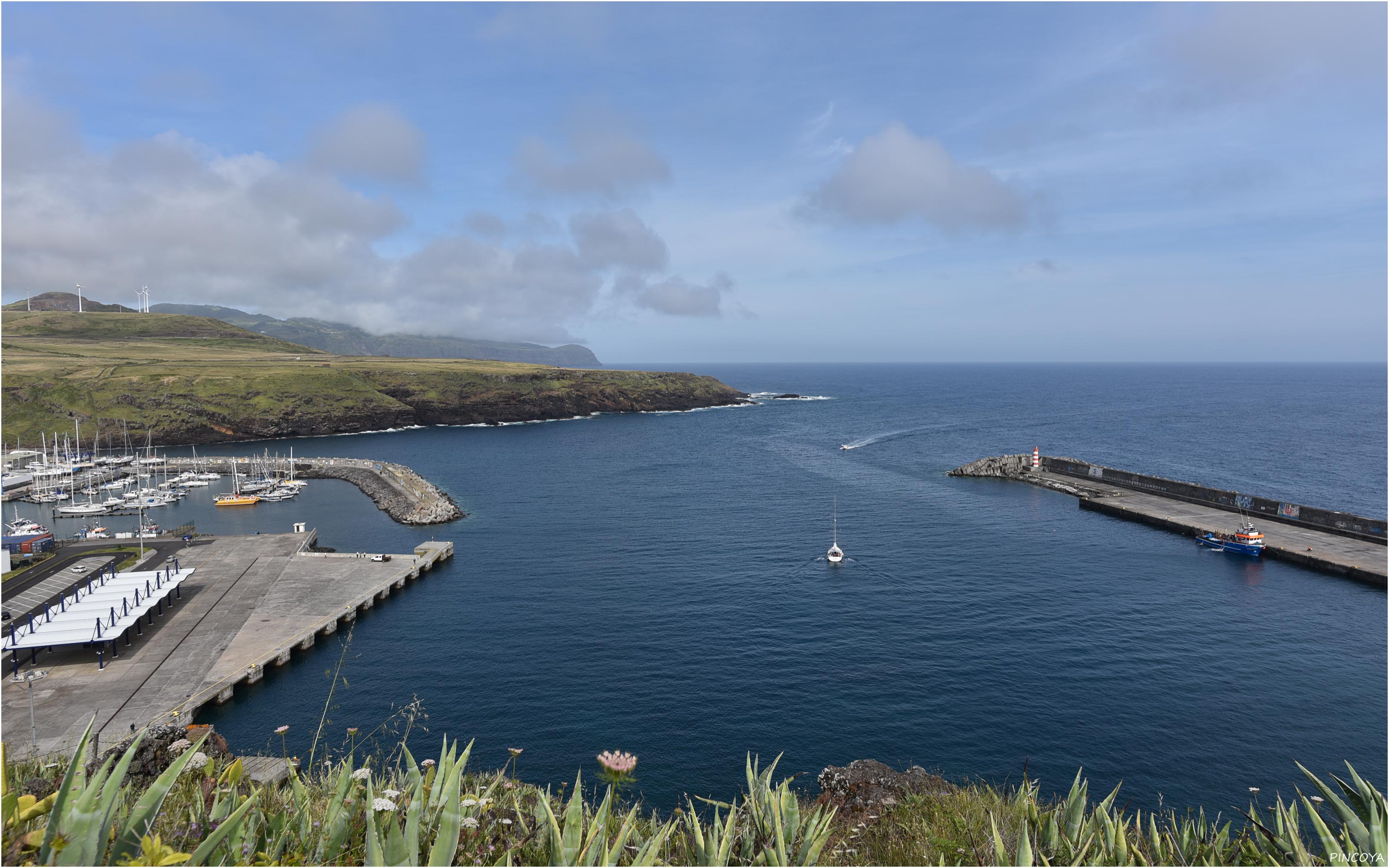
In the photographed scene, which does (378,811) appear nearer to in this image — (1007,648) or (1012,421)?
(1007,648)

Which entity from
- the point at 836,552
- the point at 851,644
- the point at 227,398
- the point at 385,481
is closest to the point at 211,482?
the point at 385,481

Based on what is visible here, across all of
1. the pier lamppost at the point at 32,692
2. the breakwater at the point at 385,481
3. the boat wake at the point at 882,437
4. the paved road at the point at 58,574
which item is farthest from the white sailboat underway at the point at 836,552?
the boat wake at the point at 882,437

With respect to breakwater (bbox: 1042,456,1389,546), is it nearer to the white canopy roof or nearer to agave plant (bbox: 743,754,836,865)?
agave plant (bbox: 743,754,836,865)

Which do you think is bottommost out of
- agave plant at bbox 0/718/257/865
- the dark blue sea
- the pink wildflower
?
the dark blue sea

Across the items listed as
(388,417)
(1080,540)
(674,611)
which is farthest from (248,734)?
(388,417)

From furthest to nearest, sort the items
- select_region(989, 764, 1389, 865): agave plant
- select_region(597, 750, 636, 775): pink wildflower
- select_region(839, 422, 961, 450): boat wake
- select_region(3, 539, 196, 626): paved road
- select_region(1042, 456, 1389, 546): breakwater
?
select_region(839, 422, 961, 450): boat wake → select_region(1042, 456, 1389, 546): breakwater → select_region(3, 539, 196, 626): paved road → select_region(989, 764, 1389, 865): agave plant → select_region(597, 750, 636, 775): pink wildflower

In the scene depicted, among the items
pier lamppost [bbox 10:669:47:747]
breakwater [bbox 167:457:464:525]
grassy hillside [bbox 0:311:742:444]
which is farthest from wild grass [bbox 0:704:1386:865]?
grassy hillside [bbox 0:311:742:444]
